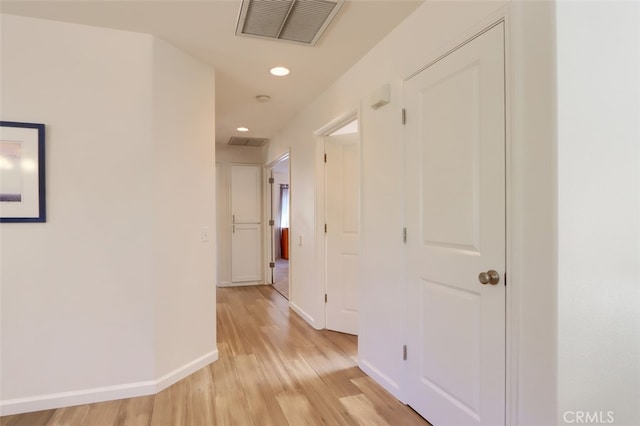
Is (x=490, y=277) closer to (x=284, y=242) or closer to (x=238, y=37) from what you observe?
(x=238, y=37)

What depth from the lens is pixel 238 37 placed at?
7.86 ft

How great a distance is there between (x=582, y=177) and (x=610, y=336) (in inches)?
25.0

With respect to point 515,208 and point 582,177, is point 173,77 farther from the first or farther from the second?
point 582,177

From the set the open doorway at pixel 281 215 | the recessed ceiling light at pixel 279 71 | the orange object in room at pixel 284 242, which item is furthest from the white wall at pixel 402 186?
the orange object in room at pixel 284 242

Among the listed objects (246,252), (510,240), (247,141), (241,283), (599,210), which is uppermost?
(247,141)

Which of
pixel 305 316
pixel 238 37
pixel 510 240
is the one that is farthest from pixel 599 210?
pixel 305 316

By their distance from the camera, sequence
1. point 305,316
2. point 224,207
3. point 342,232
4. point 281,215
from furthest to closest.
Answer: point 281,215, point 224,207, point 305,316, point 342,232

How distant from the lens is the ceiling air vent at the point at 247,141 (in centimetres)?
552

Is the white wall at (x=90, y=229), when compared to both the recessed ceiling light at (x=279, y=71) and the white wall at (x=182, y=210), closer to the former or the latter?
the white wall at (x=182, y=210)

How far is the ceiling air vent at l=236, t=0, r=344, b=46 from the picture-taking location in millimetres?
2008

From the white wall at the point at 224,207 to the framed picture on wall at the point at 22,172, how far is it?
3.75m

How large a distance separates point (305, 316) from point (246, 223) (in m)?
2.48

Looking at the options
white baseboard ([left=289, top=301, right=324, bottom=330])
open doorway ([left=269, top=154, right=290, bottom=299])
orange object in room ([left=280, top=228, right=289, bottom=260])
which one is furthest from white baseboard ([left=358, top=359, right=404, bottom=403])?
orange object in room ([left=280, top=228, right=289, bottom=260])

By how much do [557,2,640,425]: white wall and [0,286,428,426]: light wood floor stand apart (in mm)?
974
